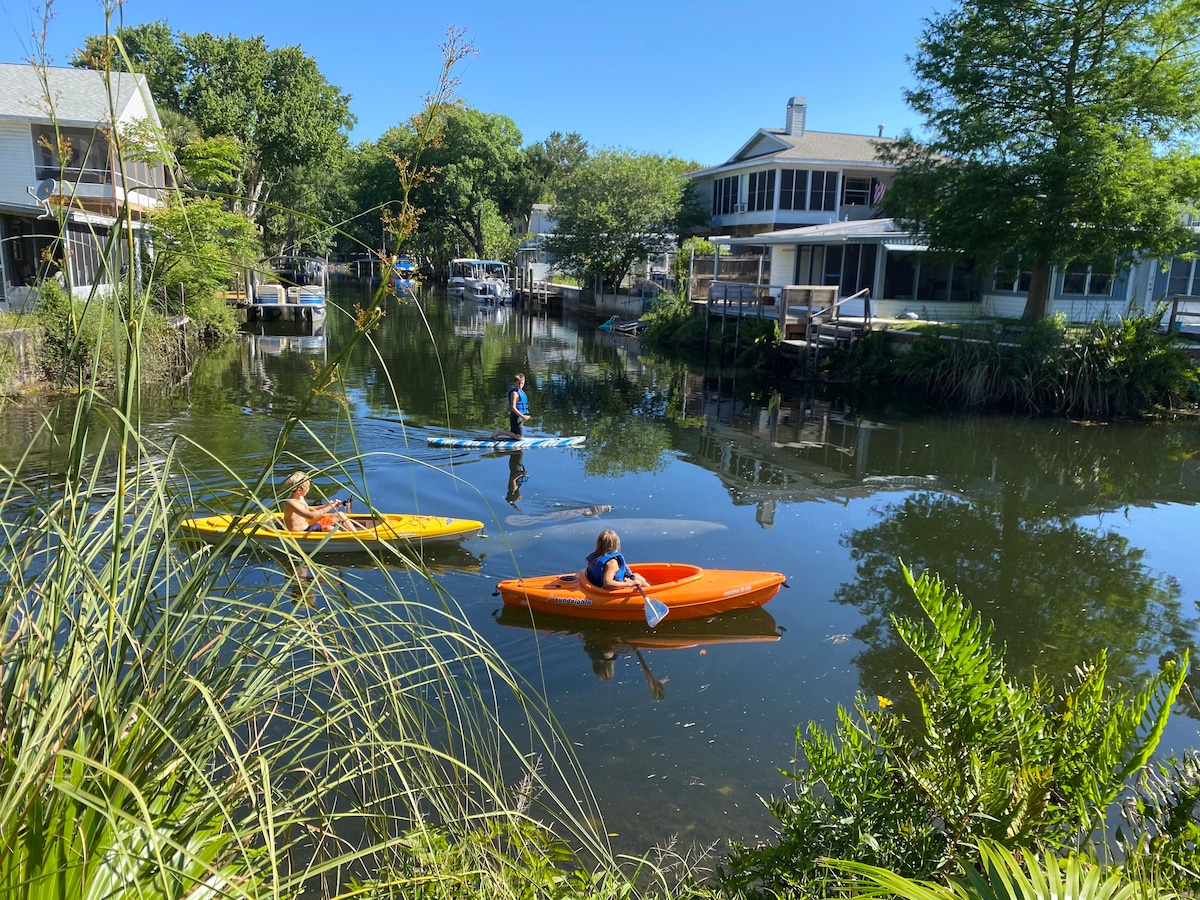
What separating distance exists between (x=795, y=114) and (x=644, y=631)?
38.9m

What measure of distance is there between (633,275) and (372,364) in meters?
22.1

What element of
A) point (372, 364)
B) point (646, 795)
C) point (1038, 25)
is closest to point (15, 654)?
point (646, 795)

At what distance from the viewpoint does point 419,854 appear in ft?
8.61

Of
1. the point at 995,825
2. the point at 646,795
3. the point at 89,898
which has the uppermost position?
the point at 89,898

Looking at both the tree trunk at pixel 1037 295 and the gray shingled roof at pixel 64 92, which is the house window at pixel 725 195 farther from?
the gray shingled roof at pixel 64 92

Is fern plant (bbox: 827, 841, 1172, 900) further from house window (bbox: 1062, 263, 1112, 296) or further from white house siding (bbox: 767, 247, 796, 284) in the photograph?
white house siding (bbox: 767, 247, 796, 284)

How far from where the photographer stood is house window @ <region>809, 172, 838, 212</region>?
4138 cm

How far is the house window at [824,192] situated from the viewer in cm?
4138

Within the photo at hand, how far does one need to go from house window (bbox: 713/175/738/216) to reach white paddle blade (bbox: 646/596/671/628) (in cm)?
3875

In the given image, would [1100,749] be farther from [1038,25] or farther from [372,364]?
[372,364]

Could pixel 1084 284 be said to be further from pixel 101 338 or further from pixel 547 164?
pixel 547 164

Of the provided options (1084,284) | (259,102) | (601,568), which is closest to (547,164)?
(259,102)

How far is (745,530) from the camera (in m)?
12.5

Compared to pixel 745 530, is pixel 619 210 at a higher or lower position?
higher
